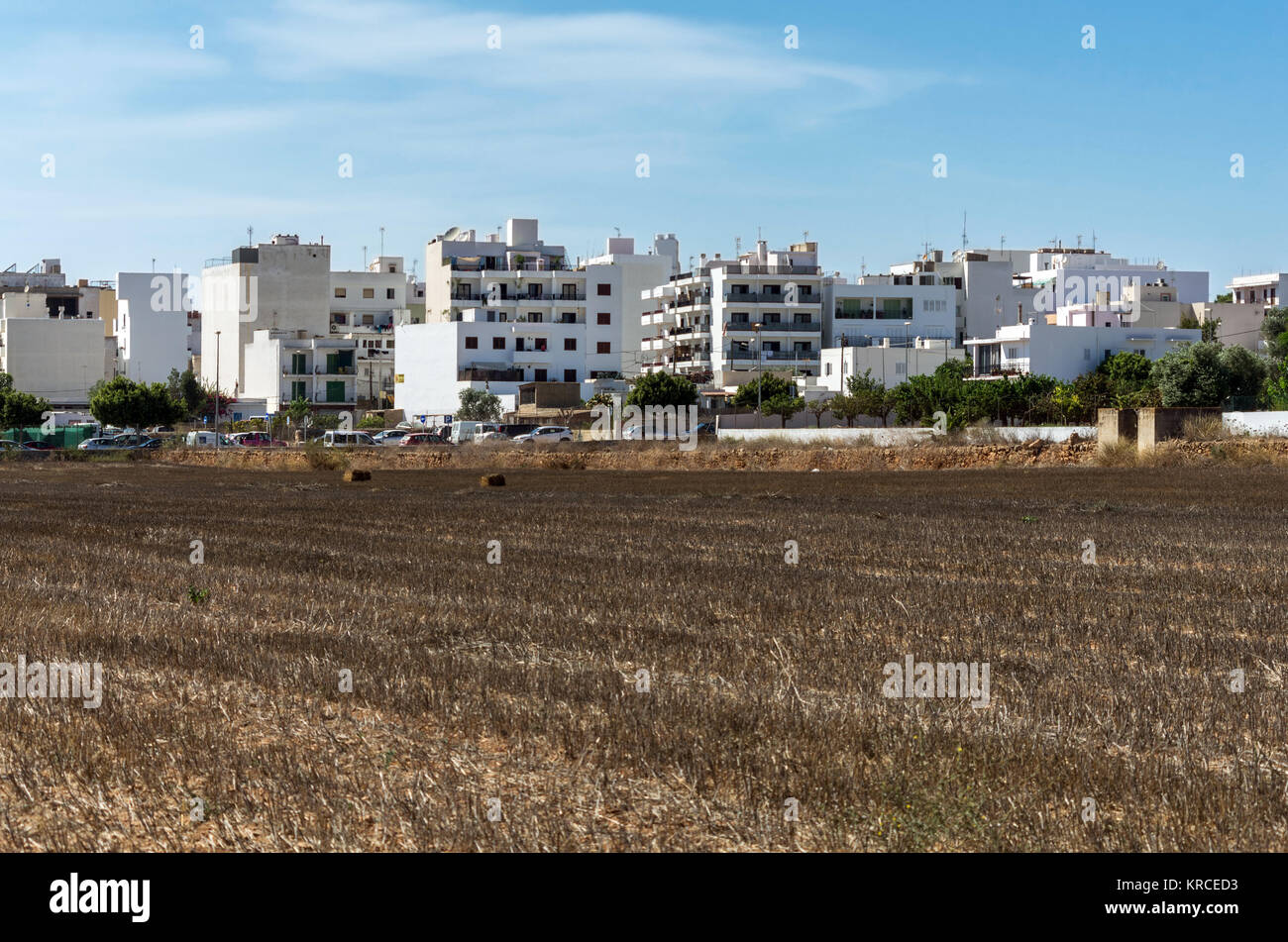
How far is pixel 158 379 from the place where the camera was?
506 ft

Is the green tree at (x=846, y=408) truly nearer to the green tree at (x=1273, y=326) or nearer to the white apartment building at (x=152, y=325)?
the green tree at (x=1273, y=326)

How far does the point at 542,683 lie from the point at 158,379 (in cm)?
15131

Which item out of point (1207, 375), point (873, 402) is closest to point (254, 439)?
point (873, 402)

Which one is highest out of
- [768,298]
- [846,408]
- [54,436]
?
[768,298]

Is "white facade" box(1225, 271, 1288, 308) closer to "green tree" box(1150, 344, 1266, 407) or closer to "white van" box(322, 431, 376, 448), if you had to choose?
"green tree" box(1150, 344, 1266, 407)

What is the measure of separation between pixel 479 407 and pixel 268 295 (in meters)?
40.0

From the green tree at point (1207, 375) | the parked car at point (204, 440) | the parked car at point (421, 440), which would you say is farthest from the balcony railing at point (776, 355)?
the parked car at point (204, 440)

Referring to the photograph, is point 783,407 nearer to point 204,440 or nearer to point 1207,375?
point 1207,375

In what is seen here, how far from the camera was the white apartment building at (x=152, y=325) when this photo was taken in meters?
154

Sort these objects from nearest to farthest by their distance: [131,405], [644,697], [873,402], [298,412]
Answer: [644,697], [873,402], [131,405], [298,412]

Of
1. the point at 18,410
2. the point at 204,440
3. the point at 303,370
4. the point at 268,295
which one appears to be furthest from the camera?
the point at 268,295

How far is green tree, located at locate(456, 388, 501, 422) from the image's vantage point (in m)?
126

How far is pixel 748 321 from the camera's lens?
137 m
